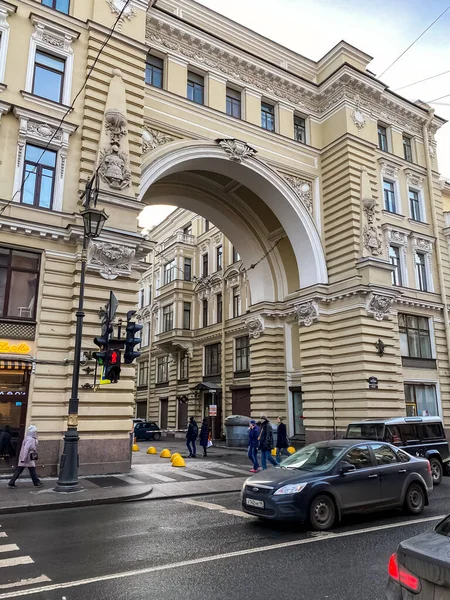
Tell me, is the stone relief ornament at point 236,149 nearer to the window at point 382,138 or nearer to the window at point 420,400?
the window at point 382,138

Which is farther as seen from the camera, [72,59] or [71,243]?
[72,59]

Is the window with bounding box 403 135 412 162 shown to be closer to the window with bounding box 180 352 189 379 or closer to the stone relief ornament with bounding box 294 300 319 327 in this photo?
the stone relief ornament with bounding box 294 300 319 327

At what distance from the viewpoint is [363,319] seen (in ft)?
74.2

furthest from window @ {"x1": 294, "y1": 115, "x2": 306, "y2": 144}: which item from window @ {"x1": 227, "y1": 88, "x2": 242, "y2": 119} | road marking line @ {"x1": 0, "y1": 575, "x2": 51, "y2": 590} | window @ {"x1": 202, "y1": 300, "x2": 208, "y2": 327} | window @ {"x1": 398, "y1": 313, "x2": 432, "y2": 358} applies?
road marking line @ {"x1": 0, "y1": 575, "x2": 51, "y2": 590}

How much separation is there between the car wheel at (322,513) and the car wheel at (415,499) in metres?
2.08

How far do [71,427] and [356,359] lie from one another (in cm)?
1458

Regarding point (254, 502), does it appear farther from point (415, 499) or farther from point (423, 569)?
point (423, 569)

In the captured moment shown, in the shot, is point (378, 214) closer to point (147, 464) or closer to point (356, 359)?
point (356, 359)

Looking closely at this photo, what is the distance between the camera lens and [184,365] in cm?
3941

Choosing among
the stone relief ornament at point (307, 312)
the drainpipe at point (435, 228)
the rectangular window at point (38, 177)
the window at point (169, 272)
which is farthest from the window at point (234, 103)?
the window at point (169, 272)

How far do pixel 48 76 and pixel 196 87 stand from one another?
26.6ft

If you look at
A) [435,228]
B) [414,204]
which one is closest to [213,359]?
[414,204]

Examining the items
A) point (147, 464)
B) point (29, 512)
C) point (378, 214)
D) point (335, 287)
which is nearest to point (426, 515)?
point (29, 512)

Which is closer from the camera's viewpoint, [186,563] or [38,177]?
[186,563]
